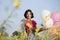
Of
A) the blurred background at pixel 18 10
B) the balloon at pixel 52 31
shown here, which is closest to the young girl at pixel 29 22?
the blurred background at pixel 18 10

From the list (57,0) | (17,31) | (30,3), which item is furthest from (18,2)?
(57,0)

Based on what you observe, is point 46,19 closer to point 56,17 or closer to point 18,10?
point 56,17

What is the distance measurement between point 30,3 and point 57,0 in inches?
9.4

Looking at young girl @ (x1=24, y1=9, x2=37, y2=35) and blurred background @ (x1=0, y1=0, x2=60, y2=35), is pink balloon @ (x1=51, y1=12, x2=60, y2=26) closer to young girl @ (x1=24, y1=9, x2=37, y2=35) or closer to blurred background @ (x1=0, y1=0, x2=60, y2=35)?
blurred background @ (x1=0, y1=0, x2=60, y2=35)

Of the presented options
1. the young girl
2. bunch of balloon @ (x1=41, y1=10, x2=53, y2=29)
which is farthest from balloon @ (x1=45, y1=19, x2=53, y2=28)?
the young girl

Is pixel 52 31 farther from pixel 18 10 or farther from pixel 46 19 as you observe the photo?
pixel 18 10

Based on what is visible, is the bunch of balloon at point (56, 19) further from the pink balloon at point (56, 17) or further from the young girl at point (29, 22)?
the young girl at point (29, 22)

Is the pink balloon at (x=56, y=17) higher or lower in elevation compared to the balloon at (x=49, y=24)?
higher

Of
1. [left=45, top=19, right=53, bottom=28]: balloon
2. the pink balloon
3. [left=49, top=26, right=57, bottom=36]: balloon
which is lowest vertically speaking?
[left=49, top=26, right=57, bottom=36]: balloon

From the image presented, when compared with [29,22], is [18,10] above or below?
above

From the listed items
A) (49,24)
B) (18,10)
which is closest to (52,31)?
(49,24)

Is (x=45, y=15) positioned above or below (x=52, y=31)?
above

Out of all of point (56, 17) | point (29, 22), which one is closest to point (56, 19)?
point (56, 17)

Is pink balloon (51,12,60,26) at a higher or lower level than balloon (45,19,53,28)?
higher
